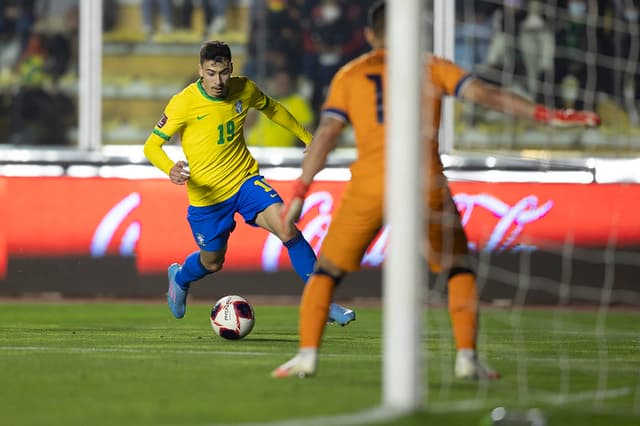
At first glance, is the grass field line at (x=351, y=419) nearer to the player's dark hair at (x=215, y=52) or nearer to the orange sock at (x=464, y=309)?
the orange sock at (x=464, y=309)

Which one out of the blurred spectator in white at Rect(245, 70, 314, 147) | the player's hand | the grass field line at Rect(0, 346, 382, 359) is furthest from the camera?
the blurred spectator in white at Rect(245, 70, 314, 147)

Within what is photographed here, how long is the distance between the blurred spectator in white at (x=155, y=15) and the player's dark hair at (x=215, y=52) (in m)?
6.20

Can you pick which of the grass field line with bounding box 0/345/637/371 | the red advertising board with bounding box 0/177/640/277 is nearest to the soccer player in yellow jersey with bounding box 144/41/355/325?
the grass field line with bounding box 0/345/637/371

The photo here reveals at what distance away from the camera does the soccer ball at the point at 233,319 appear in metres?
9.45

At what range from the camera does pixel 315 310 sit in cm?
691

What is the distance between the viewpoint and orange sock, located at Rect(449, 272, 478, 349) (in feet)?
22.7

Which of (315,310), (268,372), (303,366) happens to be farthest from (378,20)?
(268,372)

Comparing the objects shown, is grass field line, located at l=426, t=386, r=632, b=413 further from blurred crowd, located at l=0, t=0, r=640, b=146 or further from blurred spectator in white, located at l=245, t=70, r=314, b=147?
blurred spectator in white, located at l=245, t=70, r=314, b=147

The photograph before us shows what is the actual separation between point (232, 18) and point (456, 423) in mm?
10694

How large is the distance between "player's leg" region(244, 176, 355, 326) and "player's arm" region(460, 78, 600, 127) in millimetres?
3377

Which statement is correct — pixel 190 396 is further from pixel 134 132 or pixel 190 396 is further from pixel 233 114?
pixel 134 132

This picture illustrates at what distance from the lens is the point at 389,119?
577 cm

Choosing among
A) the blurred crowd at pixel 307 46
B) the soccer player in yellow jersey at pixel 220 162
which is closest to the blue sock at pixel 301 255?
the soccer player in yellow jersey at pixel 220 162

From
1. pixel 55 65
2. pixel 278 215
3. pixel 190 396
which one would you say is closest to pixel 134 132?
pixel 55 65
